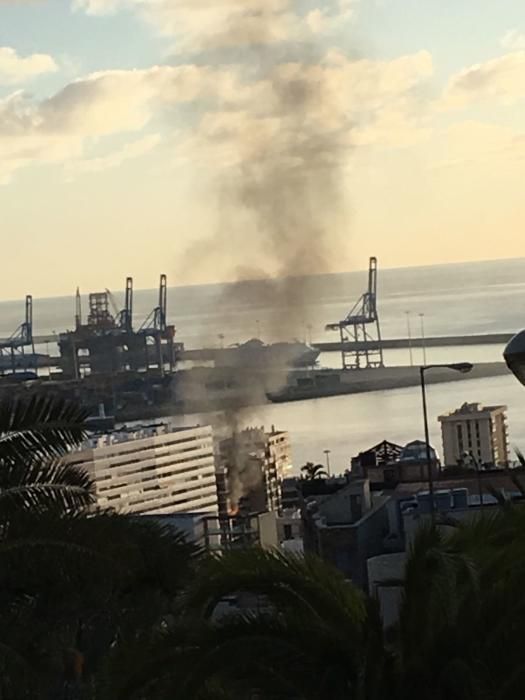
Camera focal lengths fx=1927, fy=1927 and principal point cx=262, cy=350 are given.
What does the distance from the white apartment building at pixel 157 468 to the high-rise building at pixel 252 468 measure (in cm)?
40

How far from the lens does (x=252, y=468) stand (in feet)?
161

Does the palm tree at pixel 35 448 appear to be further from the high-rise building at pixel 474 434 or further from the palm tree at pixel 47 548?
the high-rise building at pixel 474 434

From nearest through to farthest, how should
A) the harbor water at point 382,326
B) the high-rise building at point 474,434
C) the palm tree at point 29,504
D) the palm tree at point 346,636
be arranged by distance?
1. the palm tree at point 346,636
2. the palm tree at point 29,504
3. the high-rise building at point 474,434
4. the harbor water at point 382,326

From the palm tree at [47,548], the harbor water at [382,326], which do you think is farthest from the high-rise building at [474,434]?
the palm tree at [47,548]

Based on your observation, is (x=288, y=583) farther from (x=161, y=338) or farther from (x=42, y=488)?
(x=161, y=338)

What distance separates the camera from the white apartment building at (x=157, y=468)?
4591 cm

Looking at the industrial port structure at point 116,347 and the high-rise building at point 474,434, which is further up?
the industrial port structure at point 116,347

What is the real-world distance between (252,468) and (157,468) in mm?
2446

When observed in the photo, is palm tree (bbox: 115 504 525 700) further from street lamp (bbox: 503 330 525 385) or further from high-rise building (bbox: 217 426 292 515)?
high-rise building (bbox: 217 426 292 515)

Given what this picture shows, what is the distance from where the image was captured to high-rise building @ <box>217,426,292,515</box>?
153ft

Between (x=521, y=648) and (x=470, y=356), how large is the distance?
7987 cm

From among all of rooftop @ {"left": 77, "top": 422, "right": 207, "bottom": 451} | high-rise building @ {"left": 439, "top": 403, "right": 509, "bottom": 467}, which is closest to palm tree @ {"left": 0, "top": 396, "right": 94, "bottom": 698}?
high-rise building @ {"left": 439, "top": 403, "right": 509, "bottom": 467}

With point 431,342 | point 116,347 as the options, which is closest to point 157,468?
point 116,347

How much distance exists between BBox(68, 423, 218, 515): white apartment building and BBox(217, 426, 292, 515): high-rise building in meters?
0.40
